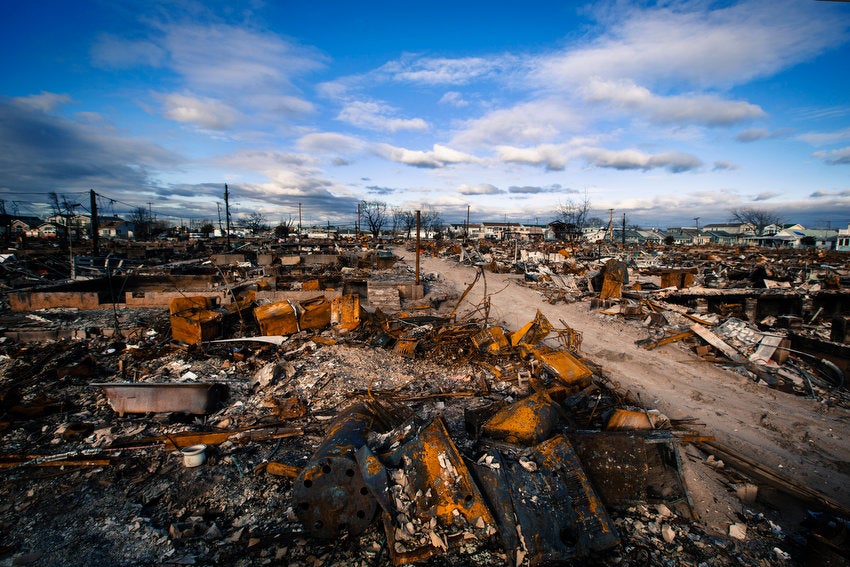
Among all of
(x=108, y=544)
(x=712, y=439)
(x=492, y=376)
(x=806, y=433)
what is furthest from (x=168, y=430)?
(x=806, y=433)

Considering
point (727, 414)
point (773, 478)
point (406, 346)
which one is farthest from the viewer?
point (406, 346)

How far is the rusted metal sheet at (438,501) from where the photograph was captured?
9.43 ft

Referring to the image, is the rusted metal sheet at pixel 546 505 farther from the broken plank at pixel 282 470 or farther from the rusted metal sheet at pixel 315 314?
the rusted metal sheet at pixel 315 314

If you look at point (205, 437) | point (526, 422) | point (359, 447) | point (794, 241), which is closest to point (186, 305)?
point (205, 437)

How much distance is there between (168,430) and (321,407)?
199cm

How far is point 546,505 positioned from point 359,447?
170 cm

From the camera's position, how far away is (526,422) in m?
3.76

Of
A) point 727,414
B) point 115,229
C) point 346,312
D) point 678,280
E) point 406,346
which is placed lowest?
point 727,414

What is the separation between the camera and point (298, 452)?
429 centimetres

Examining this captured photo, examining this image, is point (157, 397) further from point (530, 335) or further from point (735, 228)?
point (735, 228)

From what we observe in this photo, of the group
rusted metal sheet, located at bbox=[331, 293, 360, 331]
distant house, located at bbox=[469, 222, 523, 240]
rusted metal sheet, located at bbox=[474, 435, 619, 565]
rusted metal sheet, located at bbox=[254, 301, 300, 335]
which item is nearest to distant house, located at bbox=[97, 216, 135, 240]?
distant house, located at bbox=[469, 222, 523, 240]

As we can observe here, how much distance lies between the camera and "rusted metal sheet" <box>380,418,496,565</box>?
2.87 m

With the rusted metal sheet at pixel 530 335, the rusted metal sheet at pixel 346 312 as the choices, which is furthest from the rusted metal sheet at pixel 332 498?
the rusted metal sheet at pixel 346 312

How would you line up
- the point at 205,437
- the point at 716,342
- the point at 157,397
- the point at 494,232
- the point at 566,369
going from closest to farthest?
the point at 205,437 < the point at 157,397 < the point at 566,369 < the point at 716,342 < the point at 494,232
